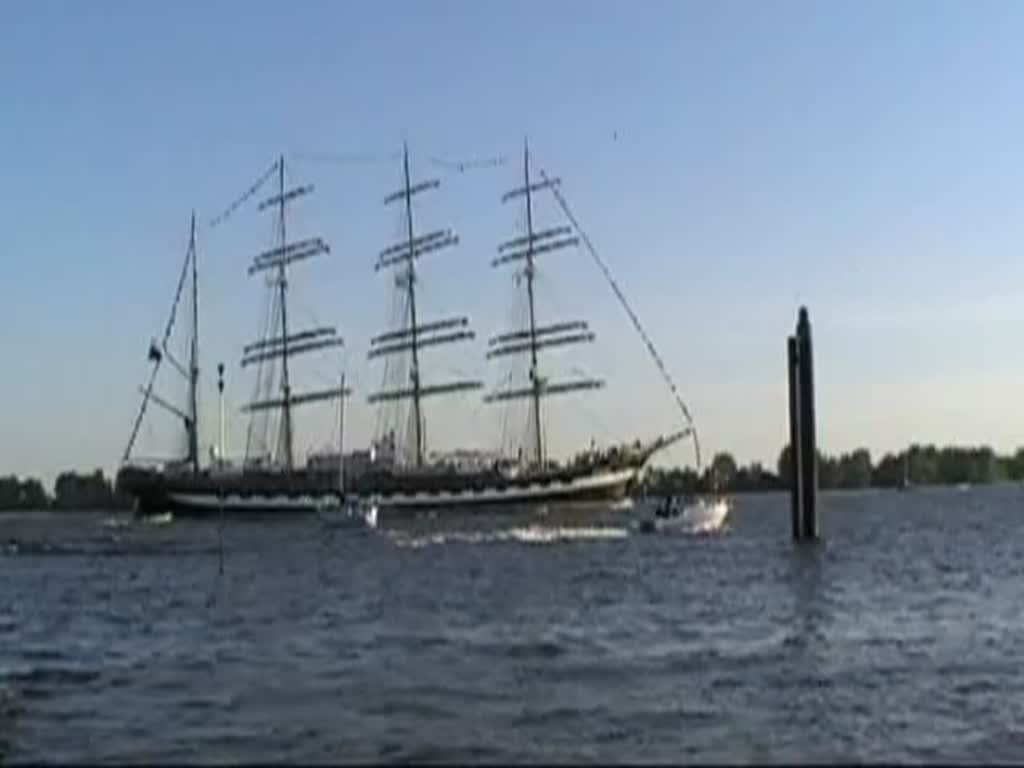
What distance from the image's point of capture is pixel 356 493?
592ft

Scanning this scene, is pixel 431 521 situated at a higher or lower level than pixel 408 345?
lower

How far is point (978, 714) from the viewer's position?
30.0 metres

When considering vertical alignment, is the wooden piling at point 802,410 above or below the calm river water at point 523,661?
above

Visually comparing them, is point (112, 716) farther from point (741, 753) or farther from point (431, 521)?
point (431, 521)

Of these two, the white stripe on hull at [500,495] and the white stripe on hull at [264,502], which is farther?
the white stripe on hull at [500,495]

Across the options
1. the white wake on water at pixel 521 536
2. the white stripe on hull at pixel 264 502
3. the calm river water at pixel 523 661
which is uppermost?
the white stripe on hull at pixel 264 502

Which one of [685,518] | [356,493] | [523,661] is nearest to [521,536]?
[685,518]

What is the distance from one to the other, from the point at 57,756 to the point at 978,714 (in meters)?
14.3

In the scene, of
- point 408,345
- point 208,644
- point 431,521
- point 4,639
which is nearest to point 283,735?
point 208,644

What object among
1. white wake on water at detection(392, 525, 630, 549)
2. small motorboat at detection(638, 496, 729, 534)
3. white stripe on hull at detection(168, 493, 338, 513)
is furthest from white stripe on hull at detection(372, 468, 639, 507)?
small motorboat at detection(638, 496, 729, 534)

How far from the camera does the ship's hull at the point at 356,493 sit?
17938 cm

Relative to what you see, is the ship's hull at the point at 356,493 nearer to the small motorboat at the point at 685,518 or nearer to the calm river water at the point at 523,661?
the small motorboat at the point at 685,518

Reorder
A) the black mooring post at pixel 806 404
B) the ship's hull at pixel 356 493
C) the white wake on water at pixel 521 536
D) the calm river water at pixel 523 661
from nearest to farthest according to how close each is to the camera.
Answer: the calm river water at pixel 523 661 → the black mooring post at pixel 806 404 → the white wake on water at pixel 521 536 → the ship's hull at pixel 356 493

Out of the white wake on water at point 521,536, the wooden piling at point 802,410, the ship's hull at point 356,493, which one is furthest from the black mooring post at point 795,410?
the ship's hull at point 356,493
